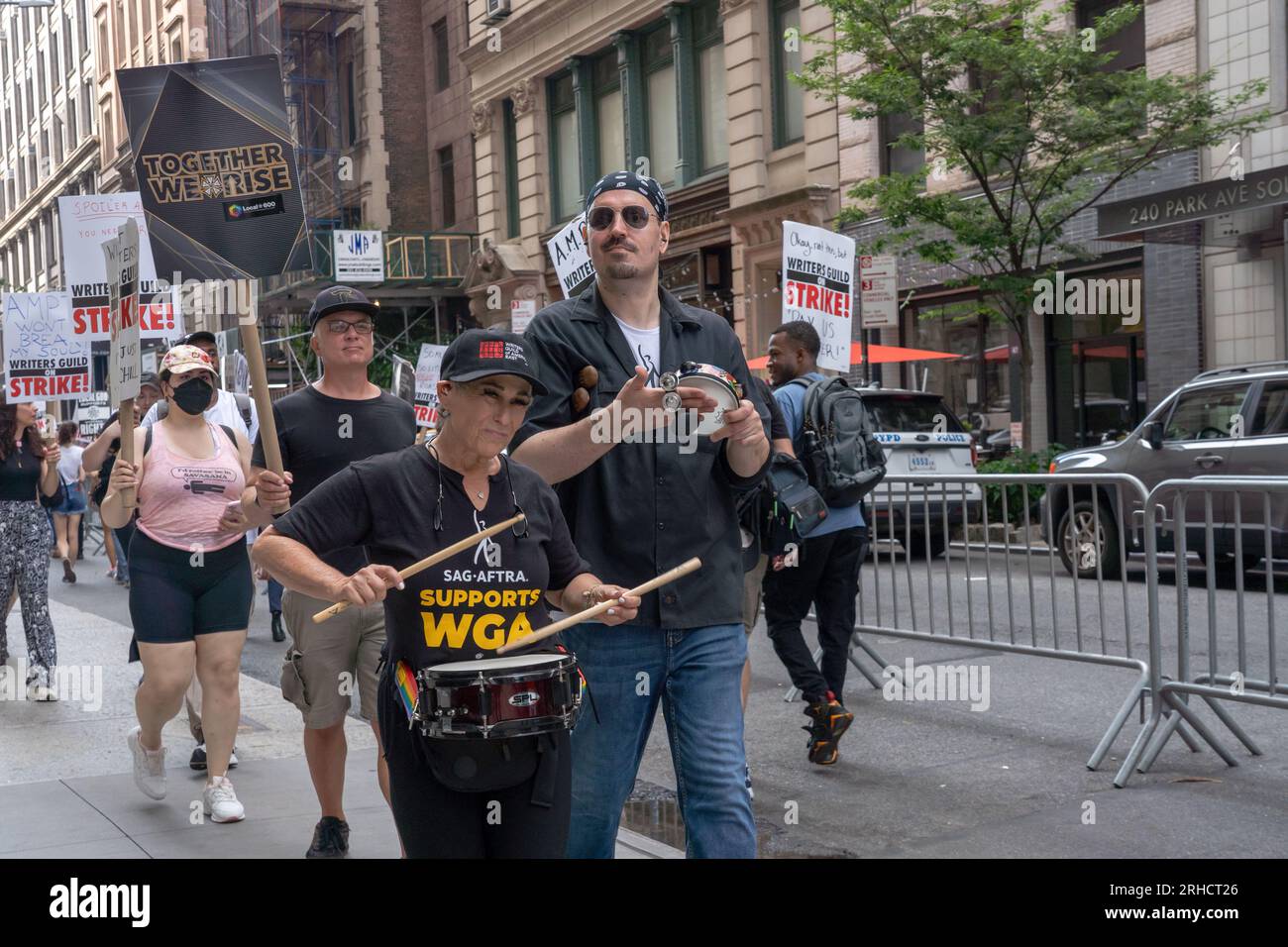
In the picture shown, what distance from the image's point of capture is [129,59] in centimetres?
5353

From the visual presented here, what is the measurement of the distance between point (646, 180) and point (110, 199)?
14093 mm

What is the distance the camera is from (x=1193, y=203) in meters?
16.2

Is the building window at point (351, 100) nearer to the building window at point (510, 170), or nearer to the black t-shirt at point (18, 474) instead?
the building window at point (510, 170)

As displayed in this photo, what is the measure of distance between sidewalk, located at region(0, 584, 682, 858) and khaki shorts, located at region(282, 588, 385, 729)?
0.61 metres

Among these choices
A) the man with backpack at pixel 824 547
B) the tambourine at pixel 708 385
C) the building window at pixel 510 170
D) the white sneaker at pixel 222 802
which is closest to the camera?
the tambourine at pixel 708 385

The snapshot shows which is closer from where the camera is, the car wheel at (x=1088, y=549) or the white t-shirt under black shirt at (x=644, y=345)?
the white t-shirt under black shirt at (x=644, y=345)

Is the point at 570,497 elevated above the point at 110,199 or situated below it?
below

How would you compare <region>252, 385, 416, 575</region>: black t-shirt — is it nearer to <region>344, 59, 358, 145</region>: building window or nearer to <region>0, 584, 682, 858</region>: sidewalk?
<region>0, 584, 682, 858</region>: sidewalk

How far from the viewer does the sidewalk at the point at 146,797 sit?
570 centimetres

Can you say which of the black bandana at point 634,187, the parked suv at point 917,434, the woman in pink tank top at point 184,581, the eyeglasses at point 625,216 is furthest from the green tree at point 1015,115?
the eyeglasses at point 625,216

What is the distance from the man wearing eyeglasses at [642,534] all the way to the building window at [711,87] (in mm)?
22201

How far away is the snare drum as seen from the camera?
3160 mm

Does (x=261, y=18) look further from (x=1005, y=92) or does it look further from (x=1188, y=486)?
(x=1188, y=486)
